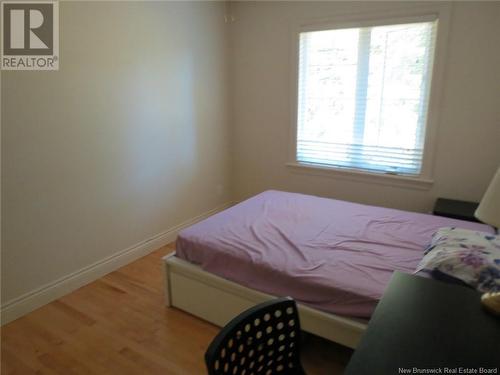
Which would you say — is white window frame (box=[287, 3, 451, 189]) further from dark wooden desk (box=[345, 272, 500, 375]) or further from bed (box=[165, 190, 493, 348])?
dark wooden desk (box=[345, 272, 500, 375])

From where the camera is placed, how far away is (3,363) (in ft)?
6.49

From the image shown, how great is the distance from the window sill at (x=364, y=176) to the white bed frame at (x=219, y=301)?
6.22 ft

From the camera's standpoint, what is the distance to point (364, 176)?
3492mm

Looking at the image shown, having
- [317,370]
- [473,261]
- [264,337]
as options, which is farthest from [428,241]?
[264,337]

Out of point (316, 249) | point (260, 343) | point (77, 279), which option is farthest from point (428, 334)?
point (77, 279)

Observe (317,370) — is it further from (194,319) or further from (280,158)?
(280,158)

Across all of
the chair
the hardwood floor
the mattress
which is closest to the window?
the mattress

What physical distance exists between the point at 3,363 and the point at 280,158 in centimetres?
291

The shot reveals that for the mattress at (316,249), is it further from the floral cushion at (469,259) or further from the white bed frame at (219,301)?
the floral cushion at (469,259)

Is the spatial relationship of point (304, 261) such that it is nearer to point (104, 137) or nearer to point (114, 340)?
point (114, 340)

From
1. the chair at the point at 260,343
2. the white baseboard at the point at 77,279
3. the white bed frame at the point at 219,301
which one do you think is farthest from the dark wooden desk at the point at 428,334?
the white baseboard at the point at 77,279

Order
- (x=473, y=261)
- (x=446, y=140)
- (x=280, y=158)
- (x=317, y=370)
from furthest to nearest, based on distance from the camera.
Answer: (x=280, y=158)
(x=446, y=140)
(x=317, y=370)
(x=473, y=261)

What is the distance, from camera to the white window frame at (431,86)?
292 cm

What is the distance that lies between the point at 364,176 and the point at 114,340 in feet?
8.45
